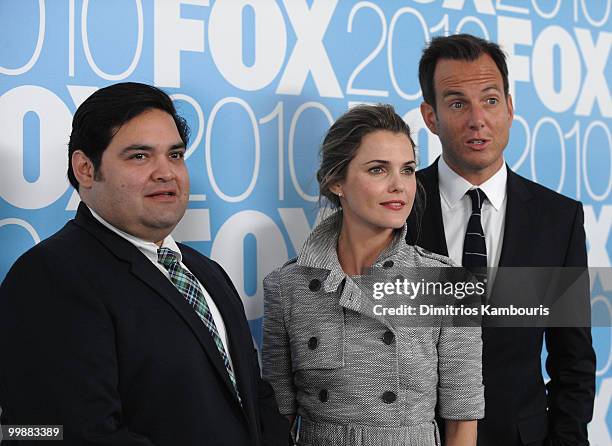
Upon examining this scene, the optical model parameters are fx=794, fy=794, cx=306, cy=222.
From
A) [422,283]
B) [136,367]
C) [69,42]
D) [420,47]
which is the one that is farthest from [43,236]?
[420,47]

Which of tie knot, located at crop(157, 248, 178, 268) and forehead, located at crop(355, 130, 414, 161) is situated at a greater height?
forehead, located at crop(355, 130, 414, 161)

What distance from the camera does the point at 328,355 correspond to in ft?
6.86

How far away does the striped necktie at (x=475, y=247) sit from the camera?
234 centimetres

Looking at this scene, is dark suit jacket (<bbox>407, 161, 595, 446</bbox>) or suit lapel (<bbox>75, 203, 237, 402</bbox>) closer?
suit lapel (<bbox>75, 203, 237, 402</bbox>)

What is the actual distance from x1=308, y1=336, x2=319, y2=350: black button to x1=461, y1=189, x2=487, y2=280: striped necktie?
1.73 feet

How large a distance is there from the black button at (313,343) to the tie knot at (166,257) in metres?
0.44

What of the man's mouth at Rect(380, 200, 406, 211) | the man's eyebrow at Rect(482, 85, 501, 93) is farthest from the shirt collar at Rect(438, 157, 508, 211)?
the man's mouth at Rect(380, 200, 406, 211)

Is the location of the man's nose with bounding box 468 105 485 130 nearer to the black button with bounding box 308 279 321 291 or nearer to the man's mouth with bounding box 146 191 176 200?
the black button with bounding box 308 279 321 291

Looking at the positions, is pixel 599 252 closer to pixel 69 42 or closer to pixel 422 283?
pixel 422 283

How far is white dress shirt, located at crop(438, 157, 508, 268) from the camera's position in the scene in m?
2.41

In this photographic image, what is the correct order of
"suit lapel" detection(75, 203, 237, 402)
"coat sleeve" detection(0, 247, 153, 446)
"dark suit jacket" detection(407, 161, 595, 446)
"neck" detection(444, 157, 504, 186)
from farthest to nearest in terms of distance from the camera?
"neck" detection(444, 157, 504, 186)
"dark suit jacket" detection(407, 161, 595, 446)
"suit lapel" detection(75, 203, 237, 402)
"coat sleeve" detection(0, 247, 153, 446)

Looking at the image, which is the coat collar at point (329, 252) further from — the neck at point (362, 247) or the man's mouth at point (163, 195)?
the man's mouth at point (163, 195)

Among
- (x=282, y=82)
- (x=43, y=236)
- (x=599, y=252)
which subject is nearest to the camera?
(x=43, y=236)

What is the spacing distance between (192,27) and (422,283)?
1078mm
